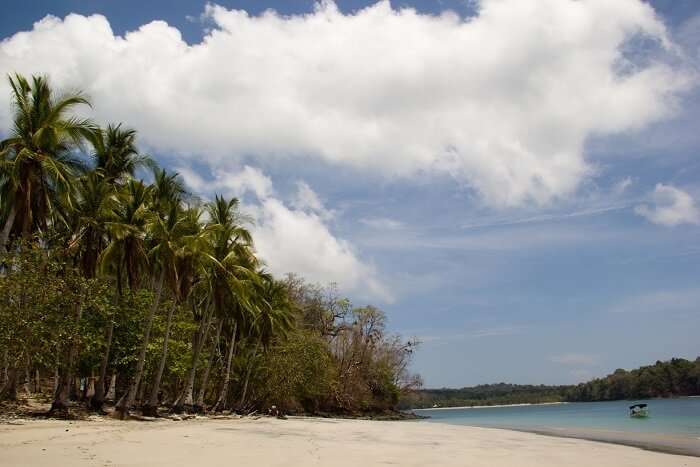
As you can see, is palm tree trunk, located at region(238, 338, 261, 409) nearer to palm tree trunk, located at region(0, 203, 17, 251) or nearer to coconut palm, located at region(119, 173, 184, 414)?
coconut palm, located at region(119, 173, 184, 414)

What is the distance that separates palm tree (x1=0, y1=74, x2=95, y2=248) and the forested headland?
0.04m

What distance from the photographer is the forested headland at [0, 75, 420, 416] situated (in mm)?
15648

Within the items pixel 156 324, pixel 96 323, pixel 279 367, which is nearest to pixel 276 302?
pixel 279 367

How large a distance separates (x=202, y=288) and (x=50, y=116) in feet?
53.3

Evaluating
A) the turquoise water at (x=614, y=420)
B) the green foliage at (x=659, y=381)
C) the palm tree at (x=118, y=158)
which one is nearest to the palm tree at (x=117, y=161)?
the palm tree at (x=118, y=158)

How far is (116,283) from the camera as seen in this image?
2498 cm

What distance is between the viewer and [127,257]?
2158 centimetres

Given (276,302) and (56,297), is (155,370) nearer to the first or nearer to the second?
(56,297)

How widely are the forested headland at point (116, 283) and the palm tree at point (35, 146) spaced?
42 mm

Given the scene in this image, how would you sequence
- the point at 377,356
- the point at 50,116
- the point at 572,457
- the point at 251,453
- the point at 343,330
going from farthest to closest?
the point at 377,356 < the point at 343,330 < the point at 50,116 < the point at 572,457 < the point at 251,453

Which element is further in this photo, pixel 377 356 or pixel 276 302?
pixel 377 356

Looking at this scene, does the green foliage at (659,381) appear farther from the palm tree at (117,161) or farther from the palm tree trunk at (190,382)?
the palm tree at (117,161)

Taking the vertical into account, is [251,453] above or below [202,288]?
below

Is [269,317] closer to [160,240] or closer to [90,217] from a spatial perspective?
[160,240]
